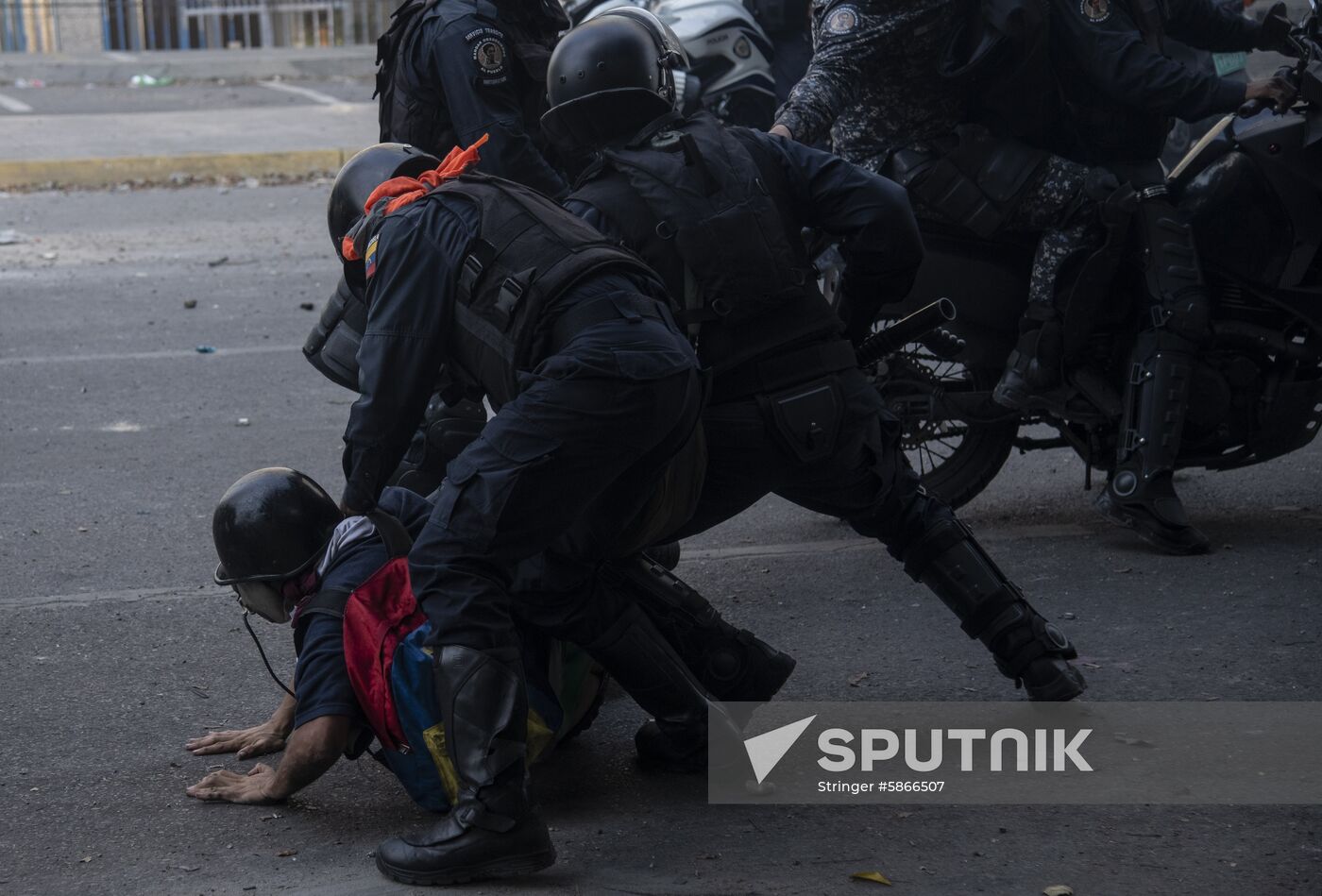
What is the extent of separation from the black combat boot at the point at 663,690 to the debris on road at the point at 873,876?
1.78 feet

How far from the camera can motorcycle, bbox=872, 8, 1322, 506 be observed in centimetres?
469

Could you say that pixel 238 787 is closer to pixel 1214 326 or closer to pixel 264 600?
pixel 264 600

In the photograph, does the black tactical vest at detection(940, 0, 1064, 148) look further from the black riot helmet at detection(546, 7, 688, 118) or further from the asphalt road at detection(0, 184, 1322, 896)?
the black riot helmet at detection(546, 7, 688, 118)

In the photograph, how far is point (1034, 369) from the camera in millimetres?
4824

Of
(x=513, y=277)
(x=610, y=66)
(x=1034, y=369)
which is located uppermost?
(x=610, y=66)

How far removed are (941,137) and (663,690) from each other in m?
2.15

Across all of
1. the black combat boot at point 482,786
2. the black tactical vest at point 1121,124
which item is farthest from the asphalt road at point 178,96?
the black combat boot at point 482,786

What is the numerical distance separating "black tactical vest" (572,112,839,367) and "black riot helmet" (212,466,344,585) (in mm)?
849

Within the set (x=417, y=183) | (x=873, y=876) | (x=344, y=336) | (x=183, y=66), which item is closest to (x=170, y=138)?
(x=183, y=66)

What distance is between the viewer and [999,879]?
2996mm

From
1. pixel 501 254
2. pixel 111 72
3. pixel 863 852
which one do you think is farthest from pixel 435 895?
pixel 111 72

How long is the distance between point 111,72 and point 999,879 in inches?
653

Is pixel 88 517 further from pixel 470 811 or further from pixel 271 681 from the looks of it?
pixel 470 811

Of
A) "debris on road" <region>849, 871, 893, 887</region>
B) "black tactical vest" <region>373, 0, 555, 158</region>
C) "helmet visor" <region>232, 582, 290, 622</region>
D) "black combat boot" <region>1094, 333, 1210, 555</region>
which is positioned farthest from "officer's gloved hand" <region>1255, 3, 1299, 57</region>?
"helmet visor" <region>232, 582, 290, 622</region>
